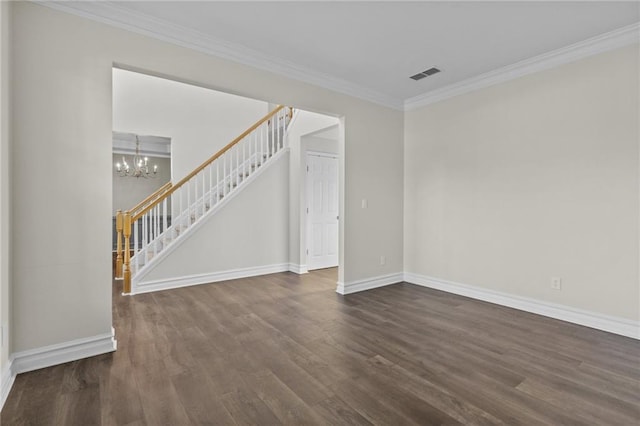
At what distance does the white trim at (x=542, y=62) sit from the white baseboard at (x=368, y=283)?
266 cm

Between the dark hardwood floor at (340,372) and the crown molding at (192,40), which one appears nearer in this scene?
the dark hardwood floor at (340,372)

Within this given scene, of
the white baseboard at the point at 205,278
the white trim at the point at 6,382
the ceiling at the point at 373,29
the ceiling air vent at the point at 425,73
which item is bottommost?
the white trim at the point at 6,382

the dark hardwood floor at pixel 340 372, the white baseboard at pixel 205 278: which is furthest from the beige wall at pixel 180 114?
the dark hardwood floor at pixel 340 372

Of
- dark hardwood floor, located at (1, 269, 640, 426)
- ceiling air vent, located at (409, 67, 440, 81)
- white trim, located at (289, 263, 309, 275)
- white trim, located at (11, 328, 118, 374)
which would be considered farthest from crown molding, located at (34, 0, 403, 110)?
white trim, located at (289, 263, 309, 275)

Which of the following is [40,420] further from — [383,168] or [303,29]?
[383,168]

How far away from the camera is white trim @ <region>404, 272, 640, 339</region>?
302 cm

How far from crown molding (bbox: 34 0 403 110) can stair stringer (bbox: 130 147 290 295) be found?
214 cm

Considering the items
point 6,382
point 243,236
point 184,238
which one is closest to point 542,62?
point 243,236

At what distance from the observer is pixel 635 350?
2.70 meters

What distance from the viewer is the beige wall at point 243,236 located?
482cm

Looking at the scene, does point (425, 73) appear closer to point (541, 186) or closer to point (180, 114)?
point (541, 186)

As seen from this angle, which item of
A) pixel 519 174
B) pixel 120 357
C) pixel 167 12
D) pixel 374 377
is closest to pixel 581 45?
pixel 519 174

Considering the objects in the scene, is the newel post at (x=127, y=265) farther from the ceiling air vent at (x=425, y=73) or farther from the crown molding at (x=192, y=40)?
the ceiling air vent at (x=425, y=73)

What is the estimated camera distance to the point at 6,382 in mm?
2074
